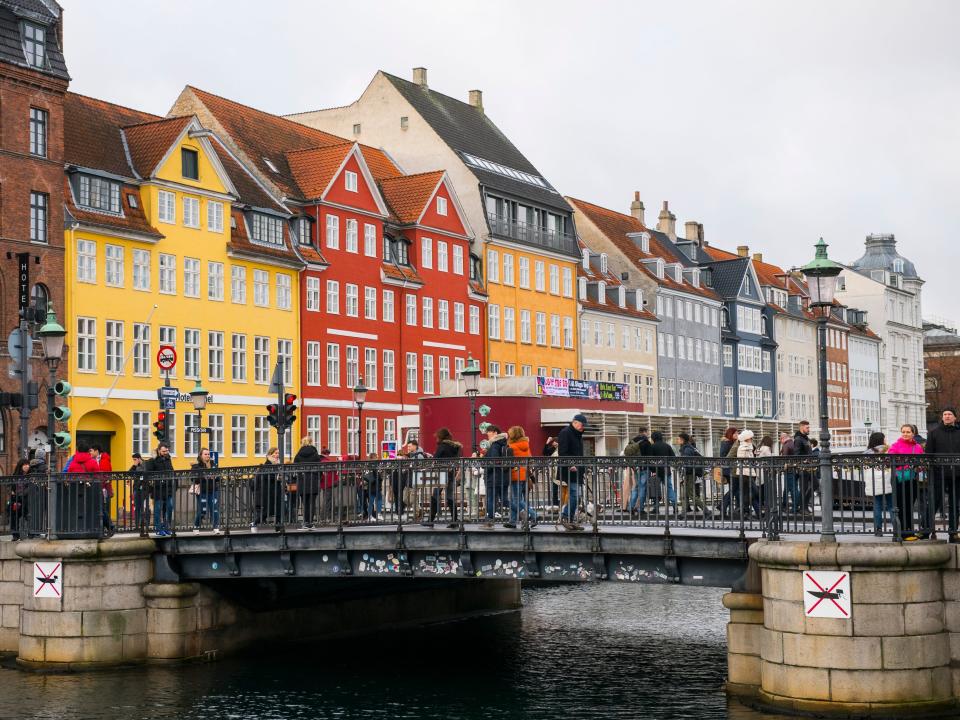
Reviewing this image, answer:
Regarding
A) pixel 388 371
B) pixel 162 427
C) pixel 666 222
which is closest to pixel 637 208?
pixel 666 222

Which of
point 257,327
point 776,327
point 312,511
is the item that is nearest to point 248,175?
point 257,327

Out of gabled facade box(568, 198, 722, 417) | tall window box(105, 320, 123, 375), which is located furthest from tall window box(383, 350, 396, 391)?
gabled facade box(568, 198, 722, 417)

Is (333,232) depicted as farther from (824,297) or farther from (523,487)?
(824,297)

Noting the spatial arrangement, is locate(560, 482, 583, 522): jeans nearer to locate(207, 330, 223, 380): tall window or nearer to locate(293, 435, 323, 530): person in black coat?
locate(293, 435, 323, 530): person in black coat

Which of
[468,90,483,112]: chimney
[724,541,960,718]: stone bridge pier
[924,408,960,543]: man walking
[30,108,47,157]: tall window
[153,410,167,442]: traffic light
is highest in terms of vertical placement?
[468,90,483,112]: chimney

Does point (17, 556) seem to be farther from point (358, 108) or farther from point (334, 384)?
point (358, 108)

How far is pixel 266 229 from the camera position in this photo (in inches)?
2229

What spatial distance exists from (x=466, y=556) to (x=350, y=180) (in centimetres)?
3796

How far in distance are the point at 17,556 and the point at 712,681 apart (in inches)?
477

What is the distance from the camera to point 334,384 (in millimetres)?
59188

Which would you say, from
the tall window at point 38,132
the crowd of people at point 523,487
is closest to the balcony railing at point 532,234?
the tall window at point 38,132

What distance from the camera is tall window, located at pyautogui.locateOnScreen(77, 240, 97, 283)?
47.8m

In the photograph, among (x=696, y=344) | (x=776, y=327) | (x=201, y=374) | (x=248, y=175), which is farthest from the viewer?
(x=776, y=327)

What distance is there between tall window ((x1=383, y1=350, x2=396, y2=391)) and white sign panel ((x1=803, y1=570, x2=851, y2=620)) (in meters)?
42.7
